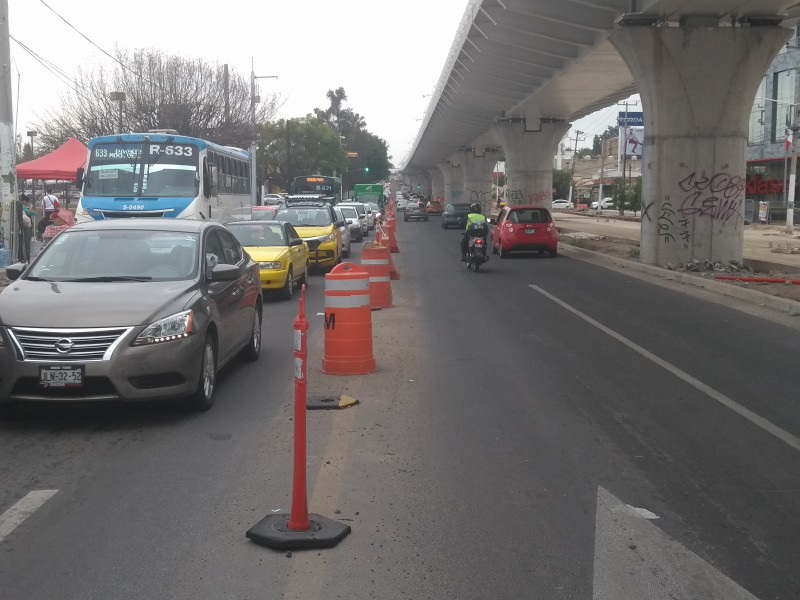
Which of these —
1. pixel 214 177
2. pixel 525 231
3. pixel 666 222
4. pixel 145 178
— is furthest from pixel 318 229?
pixel 666 222

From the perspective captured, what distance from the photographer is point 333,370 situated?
966 cm

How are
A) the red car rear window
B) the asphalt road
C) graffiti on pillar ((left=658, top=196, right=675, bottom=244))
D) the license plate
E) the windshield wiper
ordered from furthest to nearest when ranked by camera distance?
the red car rear window → graffiti on pillar ((left=658, top=196, right=675, bottom=244)) → the windshield wiper → the license plate → the asphalt road

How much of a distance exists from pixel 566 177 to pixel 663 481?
11309cm

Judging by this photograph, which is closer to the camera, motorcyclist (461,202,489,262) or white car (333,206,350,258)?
motorcyclist (461,202,489,262)

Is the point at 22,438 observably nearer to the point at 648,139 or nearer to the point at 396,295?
the point at 396,295

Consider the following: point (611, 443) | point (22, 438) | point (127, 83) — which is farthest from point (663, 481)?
point (127, 83)

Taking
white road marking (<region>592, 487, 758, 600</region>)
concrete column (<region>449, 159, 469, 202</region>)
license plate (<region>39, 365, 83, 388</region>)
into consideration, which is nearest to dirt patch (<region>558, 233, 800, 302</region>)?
white road marking (<region>592, 487, 758, 600</region>)

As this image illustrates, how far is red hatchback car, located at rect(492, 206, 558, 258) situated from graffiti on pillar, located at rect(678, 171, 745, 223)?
5.63 metres

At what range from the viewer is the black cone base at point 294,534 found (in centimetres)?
480

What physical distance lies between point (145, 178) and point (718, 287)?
43.0 feet

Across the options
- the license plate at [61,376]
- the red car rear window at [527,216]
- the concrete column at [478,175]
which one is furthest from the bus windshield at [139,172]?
the concrete column at [478,175]

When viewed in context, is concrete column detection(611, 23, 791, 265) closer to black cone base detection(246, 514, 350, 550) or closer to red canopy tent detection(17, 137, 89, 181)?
red canopy tent detection(17, 137, 89, 181)

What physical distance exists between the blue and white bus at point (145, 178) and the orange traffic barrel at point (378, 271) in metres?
7.18

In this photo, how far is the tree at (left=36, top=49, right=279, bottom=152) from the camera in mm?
43594
